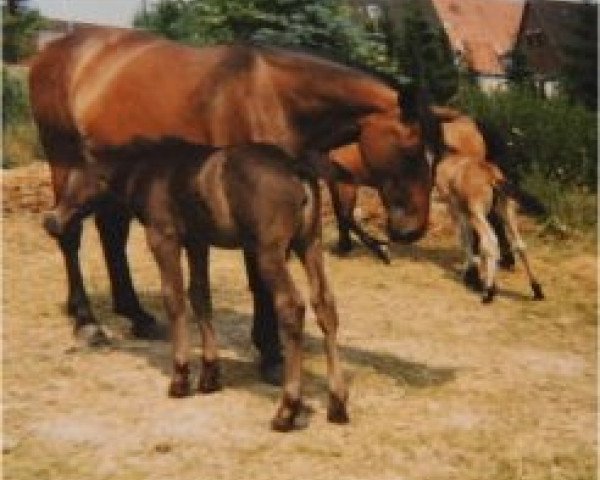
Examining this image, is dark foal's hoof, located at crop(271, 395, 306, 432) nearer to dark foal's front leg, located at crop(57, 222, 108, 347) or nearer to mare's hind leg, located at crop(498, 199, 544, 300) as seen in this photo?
dark foal's front leg, located at crop(57, 222, 108, 347)

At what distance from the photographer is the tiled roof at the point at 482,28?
60.5 metres

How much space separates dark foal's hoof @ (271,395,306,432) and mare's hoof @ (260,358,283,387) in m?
0.93

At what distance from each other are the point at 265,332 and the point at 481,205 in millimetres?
4613

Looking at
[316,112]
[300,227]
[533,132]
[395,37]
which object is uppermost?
[316,112]

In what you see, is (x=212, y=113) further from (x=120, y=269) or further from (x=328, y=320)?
(x=120, y=269)

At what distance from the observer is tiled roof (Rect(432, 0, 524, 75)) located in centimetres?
6047

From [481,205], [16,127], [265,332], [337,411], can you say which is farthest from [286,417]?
[16,127]

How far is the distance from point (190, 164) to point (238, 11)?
39.1 ft

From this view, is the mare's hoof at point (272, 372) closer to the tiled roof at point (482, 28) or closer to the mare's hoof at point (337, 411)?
the mare's hoof at point (337, 411)

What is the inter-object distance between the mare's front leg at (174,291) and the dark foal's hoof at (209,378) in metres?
0.10

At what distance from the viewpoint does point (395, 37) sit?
3800cm

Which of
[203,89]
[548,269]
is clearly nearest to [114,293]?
[203,89]

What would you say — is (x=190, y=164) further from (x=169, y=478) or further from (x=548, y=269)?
(x=548, y=269)

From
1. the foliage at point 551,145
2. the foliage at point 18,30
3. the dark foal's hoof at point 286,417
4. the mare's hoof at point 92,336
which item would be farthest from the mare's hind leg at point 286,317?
the foliage at point 18,30
